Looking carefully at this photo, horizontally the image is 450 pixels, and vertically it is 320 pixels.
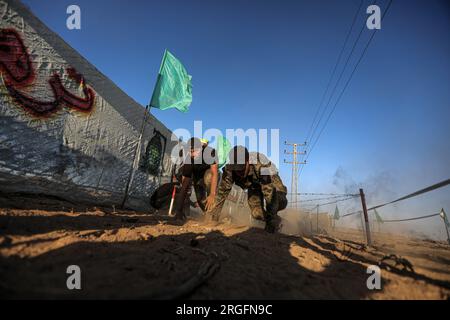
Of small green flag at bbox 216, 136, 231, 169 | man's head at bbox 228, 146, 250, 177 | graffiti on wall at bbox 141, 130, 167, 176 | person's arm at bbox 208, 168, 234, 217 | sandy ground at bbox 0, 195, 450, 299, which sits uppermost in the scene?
small green flag at bbox 216, 136, 231, 169

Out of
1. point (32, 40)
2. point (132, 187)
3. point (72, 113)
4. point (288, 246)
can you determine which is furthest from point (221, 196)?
point (32, 40)

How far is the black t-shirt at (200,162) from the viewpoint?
16.0ft

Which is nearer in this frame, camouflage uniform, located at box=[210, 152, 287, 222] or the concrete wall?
the concrete wall

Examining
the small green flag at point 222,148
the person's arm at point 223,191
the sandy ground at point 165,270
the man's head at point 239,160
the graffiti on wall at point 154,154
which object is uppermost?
the small green flag at point 222,148

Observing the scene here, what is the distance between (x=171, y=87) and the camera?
6.27 metres

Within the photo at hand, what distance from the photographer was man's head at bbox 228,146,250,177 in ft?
14.6

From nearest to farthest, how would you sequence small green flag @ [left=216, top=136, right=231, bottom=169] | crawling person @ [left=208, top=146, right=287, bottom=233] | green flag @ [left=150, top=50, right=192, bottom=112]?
crawling person @ [left=208, top=146, right=287, bottom=233] < green flag @ [left=150, top=50, right=192, bottom=112] < small green flag @ [left=216, top=136, right=231, bottom=169]

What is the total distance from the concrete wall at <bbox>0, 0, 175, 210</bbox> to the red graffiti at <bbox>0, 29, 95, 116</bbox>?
0.5 inches

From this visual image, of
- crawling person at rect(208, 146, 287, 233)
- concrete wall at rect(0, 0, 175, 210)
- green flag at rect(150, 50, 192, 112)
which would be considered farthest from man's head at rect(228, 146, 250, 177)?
concrete wall at rect(0, 0, 175, 210)

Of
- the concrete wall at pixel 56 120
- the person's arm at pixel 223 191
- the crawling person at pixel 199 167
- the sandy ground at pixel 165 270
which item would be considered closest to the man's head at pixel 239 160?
the person's arm at pixel 223 191

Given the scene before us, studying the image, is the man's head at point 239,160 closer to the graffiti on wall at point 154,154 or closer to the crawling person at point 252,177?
the crawling person at point 252,177

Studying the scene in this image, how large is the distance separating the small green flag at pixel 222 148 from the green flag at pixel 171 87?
17.5ft

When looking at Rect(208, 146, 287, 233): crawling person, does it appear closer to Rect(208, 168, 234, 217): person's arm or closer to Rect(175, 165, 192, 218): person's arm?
Rect(208, 168, 234, 217): person's arm

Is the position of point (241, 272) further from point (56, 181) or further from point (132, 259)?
point (56, 181)
